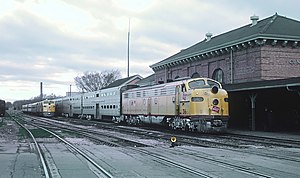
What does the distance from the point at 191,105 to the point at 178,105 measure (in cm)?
164

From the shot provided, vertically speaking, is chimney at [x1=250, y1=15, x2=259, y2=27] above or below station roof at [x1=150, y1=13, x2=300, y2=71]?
above

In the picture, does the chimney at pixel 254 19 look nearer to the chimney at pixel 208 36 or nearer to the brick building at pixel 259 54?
the brick building at pixel 259 54

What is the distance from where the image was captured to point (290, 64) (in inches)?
1331

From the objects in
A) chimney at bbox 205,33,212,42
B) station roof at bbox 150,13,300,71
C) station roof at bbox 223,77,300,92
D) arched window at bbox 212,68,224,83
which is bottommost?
station roof at bbox 223,77,300,92

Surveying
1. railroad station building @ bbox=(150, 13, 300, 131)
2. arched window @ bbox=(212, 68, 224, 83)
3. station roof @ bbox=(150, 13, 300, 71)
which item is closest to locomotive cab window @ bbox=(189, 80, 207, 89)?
railroad station building @ bbox=(150, 13, 300, 131)

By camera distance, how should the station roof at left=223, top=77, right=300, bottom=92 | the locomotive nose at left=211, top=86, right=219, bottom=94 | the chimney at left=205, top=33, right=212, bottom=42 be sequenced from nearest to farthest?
the station roof at left=223, top=77, right=300, bottom=92 < the locomotive nose at left=211, top=86, right=219, bottom=94 < the chimney at left=205, top=33, right=212, bottom=42

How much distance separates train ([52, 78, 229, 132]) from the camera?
938 inches

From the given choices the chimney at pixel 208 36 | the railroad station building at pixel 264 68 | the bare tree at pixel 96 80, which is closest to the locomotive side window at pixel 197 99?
the railroad station building at pixel 264 68

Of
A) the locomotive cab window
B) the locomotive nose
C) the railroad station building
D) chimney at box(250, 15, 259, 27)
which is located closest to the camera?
the locomotive nose

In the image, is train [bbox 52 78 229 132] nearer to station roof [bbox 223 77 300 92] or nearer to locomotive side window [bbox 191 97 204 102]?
locomotive side window [bbox 191 97 204 102]

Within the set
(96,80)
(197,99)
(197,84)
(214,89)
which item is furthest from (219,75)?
(96,80)

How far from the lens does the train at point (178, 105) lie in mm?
23828

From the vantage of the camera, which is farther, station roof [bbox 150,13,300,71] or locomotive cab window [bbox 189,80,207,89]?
station roof [bbox 150,13,300,71]

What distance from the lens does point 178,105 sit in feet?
83.3
